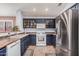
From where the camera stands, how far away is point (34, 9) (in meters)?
1.27

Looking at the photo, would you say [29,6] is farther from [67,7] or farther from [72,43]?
[72,43]

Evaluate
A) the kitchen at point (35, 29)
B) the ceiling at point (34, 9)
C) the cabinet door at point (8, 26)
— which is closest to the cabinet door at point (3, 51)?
the kitchen at point (35, 29)

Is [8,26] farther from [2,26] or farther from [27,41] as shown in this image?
[27,41]

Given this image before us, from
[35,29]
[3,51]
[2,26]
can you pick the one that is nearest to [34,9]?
[35,29]

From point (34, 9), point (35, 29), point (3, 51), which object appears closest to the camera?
point (3, 51)

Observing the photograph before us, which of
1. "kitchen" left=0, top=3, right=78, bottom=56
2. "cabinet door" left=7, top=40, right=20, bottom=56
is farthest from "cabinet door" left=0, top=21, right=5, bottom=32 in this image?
"cabinet door" left=7, top=40, right=20, bottom=56

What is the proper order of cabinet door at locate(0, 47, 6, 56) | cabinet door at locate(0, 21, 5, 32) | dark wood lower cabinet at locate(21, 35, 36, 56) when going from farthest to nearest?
dark wood lower cabinet at locate(21, 35, 36, 56)
cabinet door at locate(0, 21, 5, 32)
cabinet door at locate(0, 47, 6, 56)

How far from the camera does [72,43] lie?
1.23m

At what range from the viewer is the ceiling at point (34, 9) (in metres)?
1.19

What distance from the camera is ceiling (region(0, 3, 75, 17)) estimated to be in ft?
3.91

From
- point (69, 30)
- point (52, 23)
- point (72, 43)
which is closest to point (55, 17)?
point (52, 23)

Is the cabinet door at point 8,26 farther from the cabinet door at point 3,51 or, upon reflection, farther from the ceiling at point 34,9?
the cabinet door at point 3,51

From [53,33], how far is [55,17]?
0.17 meters

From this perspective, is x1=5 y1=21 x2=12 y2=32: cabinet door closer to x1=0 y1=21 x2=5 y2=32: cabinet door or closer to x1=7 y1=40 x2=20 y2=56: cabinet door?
x1=0 y1=21 x2=5 y2=32: cabinet door
